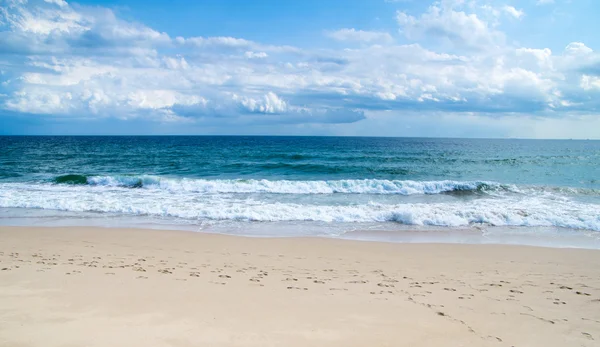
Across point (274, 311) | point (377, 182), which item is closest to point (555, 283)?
point (274, 311)

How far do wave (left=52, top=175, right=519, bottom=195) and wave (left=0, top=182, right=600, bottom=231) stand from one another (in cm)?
234

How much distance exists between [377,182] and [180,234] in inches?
493

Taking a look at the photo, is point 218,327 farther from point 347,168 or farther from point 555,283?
point 347,168

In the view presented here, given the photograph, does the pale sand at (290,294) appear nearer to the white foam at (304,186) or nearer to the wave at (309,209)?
the wave at (309,209)

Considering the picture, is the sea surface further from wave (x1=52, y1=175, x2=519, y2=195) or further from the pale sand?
the pale sand

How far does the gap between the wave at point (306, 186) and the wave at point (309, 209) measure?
234cm

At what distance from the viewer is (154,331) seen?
4.26 m

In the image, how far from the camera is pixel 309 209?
1339 centimetres

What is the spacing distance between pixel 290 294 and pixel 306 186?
1398cm

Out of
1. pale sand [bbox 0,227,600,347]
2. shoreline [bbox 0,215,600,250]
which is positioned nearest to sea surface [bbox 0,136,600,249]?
shoreline [bbox 0,215,600,250]

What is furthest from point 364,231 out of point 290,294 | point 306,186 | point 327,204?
point 306,186

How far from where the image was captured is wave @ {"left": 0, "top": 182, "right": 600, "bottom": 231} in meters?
12.0

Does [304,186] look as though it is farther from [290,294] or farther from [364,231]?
[290,294]

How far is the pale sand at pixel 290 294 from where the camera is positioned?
430 cm
